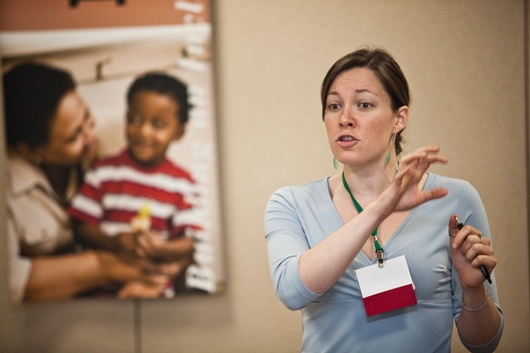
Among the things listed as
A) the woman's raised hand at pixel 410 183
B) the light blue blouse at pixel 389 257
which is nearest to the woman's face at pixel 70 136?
the light blue blouse at pixel 389 257

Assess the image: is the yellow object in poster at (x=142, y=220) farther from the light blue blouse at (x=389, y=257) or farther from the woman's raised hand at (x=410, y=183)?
the woman's raised hand at (x=410, y=183)

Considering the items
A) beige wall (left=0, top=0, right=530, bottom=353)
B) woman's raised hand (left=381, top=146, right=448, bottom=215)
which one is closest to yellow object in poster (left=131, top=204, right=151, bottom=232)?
beige wall (left=0, top=0, right=530, bottom=353)

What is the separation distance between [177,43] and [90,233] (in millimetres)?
1089

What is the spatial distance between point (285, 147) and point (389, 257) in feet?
4.05

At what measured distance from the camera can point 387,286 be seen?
1406mm

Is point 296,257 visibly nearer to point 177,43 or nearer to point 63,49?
point 177,43

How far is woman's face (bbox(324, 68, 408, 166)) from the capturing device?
149 centimetres

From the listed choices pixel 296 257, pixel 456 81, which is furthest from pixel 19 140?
pixel 456 81

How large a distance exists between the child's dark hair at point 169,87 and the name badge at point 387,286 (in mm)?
1450

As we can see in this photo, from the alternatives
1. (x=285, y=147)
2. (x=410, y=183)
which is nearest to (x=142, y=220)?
(x=285, y=147)

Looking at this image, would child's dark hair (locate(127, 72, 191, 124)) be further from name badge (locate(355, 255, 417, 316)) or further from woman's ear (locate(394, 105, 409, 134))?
name badge (locate(355, 255, 417, 316))

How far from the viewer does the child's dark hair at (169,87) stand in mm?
2549

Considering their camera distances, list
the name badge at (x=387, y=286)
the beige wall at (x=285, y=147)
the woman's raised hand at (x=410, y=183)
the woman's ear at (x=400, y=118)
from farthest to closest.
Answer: the beige wall at (x=285, y=147), the woman's ear at (x=400, y=118), the name badge at (x=387, y=286), the woman's raised hand at (x=410, y=183)

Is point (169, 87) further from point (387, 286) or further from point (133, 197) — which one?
point (387, 286)
